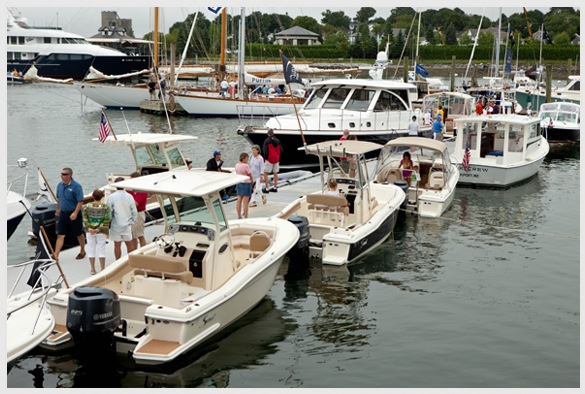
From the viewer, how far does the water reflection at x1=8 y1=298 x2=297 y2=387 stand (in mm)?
7535

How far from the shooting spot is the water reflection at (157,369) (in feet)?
24.7

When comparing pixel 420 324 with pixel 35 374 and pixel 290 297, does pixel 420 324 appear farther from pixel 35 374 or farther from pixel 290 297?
pixel 35 374

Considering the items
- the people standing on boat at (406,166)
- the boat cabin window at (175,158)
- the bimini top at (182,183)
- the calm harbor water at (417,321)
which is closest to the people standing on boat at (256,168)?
the boat cabin window at (175,158)

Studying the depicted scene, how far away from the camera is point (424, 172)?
57.8 feet

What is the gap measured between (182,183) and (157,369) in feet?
8.49

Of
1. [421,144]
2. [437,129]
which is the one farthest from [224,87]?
[421,144]

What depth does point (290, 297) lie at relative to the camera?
34.8 feet

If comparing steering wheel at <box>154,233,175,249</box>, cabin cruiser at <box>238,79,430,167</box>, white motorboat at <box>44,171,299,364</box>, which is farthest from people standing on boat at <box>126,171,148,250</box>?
cabin cruiser at <box>238,79,430,167</box>

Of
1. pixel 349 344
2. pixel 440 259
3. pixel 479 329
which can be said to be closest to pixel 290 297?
pixel 349 344

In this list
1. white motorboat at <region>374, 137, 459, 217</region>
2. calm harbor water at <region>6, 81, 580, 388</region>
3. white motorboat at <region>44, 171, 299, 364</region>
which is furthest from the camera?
white motorboat at <region>374, 137, 459, 217</region>

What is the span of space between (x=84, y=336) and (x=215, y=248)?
221cm

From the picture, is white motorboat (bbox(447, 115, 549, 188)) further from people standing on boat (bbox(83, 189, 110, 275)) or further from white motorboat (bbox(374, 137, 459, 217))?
people standing on boat (bbox(83, 189, 110, 275))

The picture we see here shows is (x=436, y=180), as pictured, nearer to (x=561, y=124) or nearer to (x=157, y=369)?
(x=157, y=369)

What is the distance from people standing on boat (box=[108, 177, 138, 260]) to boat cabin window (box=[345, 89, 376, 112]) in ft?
47.6
